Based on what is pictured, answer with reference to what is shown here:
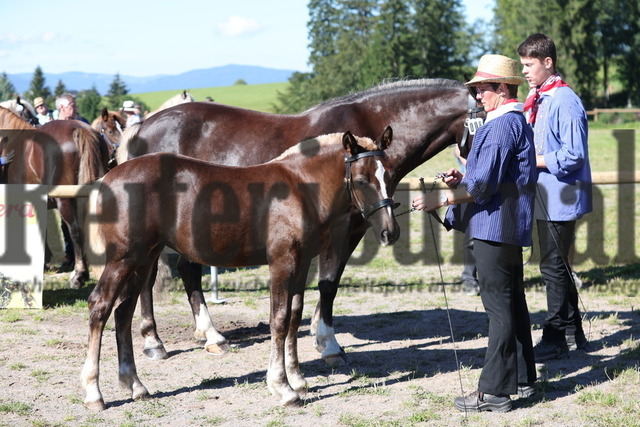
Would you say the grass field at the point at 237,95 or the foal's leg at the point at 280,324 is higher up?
the grass field at the point at 237,95

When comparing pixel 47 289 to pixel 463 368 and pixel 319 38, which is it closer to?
pixel 463 368

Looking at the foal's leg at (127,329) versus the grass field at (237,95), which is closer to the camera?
the foal's leg at (127,329)

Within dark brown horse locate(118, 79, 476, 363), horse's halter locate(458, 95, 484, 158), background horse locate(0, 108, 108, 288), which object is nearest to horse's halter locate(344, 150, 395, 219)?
dark brown horse locate(118, 79, 476, 363)

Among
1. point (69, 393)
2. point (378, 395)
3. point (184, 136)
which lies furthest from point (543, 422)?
point (184, 136)

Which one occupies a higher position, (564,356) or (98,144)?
(98,144)

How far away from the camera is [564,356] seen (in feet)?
17.9

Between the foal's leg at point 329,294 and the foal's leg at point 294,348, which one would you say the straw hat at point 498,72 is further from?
the foal's leg at point 329,294

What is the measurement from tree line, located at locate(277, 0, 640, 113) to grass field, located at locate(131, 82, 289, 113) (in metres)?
15.7

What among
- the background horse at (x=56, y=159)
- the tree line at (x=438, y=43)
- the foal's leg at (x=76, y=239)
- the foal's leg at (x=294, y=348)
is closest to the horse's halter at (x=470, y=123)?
the foal's leg at (x=294, y=348)

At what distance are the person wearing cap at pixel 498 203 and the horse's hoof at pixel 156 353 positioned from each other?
2.39 m

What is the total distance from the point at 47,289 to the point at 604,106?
58563 mm

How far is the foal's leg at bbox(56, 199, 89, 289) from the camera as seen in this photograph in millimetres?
8320

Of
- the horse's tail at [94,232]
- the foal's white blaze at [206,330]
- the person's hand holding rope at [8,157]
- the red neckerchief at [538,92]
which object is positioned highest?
the red neckerchief at [538,92]

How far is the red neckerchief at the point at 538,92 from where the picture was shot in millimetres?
5137
